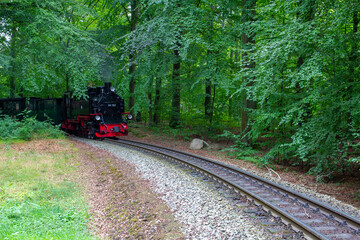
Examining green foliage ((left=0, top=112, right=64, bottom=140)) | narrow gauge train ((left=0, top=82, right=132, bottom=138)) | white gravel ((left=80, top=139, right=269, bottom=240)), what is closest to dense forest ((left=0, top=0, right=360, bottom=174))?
narrow gauge train ((left=0, top=82, right=132, bottom=138))

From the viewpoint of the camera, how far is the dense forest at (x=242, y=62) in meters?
7.34

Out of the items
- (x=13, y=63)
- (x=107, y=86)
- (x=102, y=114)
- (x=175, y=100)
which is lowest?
(x=102, y=114)

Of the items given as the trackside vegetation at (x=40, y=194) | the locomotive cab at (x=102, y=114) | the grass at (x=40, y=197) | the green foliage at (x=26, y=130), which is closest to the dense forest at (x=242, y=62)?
the locomotive cab at (x=102, y=114)

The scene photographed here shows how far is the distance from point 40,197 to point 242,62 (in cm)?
903

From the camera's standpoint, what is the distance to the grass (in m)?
5.02

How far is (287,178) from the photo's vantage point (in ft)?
29.2

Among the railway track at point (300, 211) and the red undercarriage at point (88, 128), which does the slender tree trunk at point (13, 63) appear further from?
the railway track at point (300, 211)

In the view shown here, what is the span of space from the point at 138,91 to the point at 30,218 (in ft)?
38.4

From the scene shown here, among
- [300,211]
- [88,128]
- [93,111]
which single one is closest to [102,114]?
[93,111]

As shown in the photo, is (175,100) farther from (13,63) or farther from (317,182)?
(317,182)

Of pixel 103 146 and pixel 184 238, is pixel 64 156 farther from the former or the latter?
pixel 184 238

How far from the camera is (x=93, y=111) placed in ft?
54.1

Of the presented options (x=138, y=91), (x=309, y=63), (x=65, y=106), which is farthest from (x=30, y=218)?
(x=65, y=106)

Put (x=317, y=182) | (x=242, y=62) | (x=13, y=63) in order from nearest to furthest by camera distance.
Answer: (x=317, y=182) → (x=242, y=62) → (x=13, y=63)
